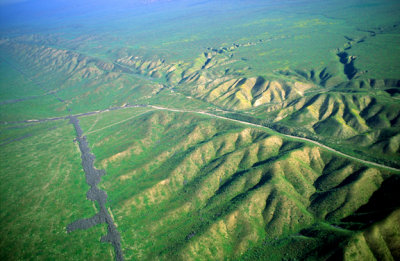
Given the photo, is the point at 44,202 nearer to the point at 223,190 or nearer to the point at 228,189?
the point at 223,190

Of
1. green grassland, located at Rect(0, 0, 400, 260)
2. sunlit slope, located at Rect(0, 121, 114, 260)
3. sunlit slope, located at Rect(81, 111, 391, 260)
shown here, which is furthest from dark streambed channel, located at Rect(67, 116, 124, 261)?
sunlit slope, located at Rect(81, 111, 391, 260)

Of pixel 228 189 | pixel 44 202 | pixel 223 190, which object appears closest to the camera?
pixel 228 189

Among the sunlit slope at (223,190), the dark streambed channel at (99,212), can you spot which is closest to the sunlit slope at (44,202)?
the dark streambed channel at (99,212)

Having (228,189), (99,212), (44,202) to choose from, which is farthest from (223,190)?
(44,202)

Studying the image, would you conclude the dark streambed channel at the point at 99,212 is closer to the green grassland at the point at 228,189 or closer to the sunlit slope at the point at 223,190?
the green grassland at the point at 228,189

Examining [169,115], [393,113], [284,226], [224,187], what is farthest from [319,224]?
[169,115]

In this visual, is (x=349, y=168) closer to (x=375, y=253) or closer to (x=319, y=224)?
(x=319, y=224)
